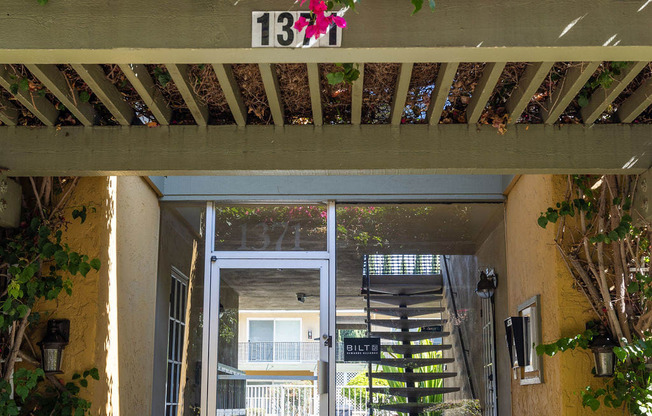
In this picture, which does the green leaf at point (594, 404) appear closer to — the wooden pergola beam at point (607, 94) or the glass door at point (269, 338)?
the wooden pergola beam at point (607, 94)

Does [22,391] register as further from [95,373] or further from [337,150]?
[337,150]

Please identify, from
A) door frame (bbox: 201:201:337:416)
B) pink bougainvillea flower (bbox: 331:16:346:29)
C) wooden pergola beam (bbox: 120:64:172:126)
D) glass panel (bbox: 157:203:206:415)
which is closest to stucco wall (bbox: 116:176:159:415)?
glass panel (bbox: 157:203:206:415)

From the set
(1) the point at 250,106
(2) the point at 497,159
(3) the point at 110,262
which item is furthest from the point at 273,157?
(3) the point at 110,262

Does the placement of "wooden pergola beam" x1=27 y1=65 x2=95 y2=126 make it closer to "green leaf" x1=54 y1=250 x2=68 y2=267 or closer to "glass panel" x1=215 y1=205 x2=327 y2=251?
"green leaf" x1=54 y1=250 x2=68 y2=267

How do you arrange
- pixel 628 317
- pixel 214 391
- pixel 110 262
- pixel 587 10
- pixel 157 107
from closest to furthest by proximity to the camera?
pixel 587 10 < pixel 157 107 < pixel 628 317 < pixel 110 262 < pixel 214 391

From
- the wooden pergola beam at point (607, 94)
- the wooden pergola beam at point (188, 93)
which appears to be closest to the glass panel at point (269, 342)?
the wooden pergola beam at point (188, 93)

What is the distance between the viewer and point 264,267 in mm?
6414

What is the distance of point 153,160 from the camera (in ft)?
13.5

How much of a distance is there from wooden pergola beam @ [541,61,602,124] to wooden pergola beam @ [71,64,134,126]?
2162 mm

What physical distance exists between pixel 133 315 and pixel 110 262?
2.14ft

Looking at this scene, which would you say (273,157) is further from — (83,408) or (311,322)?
(311,322)

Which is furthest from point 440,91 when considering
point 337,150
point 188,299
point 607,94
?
point 188,299

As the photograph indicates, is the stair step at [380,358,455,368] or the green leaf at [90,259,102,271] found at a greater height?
the green leaf at [90,259,102,271]

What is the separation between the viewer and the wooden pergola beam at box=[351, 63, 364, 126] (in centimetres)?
343
